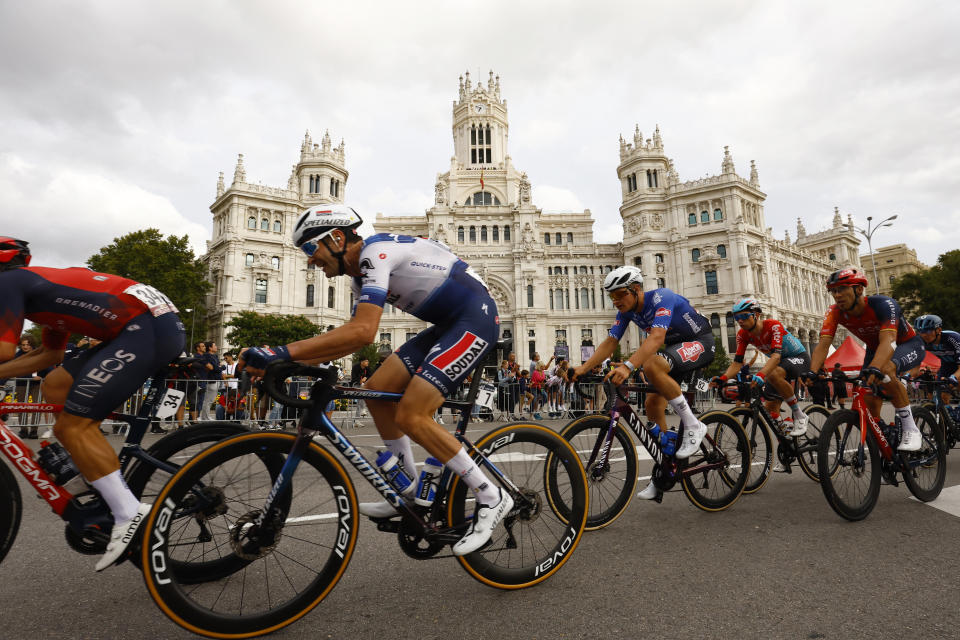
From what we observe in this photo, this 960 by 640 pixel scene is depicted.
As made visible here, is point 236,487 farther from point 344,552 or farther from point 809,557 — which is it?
point 809,557

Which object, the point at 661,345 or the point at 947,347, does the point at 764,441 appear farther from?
the point at 947,347

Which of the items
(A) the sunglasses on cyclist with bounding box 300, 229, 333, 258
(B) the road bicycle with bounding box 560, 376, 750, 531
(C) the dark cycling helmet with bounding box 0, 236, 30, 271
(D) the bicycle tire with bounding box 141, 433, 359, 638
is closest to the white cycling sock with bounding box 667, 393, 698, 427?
(B) the road bicycle with bounding box 560, 376, 750, 531

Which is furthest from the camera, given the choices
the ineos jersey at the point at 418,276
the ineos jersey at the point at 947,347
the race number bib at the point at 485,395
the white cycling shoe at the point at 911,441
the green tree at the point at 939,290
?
the green tree at the point at 939,290

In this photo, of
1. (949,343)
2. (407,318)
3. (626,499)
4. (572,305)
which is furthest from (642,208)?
(626,499)

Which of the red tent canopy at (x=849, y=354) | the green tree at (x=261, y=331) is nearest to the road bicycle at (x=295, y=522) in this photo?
the red tent canopy at (x=849, y=354)

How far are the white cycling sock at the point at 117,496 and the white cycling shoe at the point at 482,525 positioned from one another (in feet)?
4.96

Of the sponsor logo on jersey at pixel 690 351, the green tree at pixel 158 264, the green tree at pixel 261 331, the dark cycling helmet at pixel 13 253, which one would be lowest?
the sponsor logo on jersey at pixel 690 351

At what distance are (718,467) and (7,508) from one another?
4561 millimetres

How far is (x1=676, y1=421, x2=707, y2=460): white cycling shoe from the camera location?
12.7 feet

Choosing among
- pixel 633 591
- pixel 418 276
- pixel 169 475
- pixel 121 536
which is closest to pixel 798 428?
pixel 633 591

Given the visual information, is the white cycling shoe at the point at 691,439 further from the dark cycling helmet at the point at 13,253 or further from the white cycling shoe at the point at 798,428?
the dark cycling helmet at the point at 13,253

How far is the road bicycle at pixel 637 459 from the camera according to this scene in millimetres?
3746

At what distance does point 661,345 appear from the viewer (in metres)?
3.98

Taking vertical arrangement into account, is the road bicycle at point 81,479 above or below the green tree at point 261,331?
below
